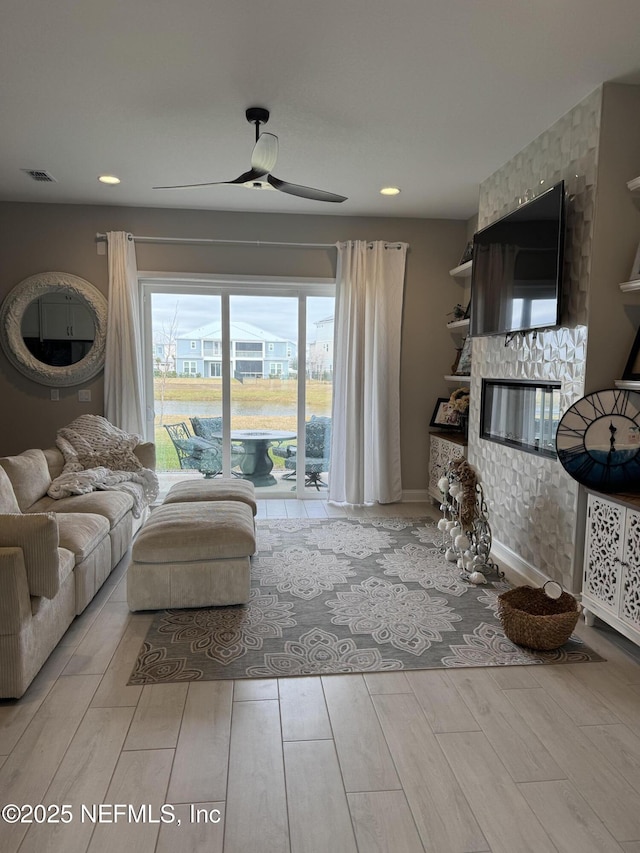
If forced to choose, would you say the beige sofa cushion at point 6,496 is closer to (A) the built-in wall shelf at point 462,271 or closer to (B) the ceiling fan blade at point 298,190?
(B) the ceiling fan blade at point 298,190

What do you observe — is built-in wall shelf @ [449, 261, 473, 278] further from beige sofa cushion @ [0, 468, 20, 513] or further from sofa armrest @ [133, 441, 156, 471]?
beige sofa cushion @ [0, 468, 20, 513]

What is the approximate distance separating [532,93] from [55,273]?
4102 mm

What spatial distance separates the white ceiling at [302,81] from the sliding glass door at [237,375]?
4.32 ft

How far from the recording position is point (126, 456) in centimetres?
436

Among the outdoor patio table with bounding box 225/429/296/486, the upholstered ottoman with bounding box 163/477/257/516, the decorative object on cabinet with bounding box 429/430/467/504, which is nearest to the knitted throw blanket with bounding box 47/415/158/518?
the upholstered ottoman with bounding box 163/477/257/516

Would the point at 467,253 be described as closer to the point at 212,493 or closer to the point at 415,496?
the point at 415,496

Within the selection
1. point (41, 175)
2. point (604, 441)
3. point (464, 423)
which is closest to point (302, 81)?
point (604, 441)

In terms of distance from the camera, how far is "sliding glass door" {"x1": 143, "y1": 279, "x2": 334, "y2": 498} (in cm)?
536

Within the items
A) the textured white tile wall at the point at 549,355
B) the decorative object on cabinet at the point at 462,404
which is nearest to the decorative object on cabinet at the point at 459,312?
the decorative object on cabinet at the point at 462,404

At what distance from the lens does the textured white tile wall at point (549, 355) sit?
296 centimetres

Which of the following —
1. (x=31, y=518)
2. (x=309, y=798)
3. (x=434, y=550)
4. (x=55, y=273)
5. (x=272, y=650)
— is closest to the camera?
(x=309, y=798)

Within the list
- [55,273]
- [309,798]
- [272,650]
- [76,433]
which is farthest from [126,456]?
[309,798]

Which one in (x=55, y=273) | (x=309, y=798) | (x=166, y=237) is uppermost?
(x=166, y=237)

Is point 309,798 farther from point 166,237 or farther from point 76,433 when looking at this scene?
point 166,237
